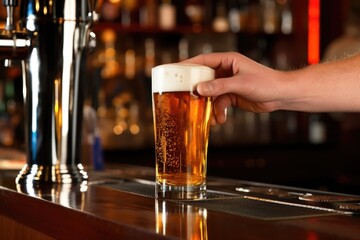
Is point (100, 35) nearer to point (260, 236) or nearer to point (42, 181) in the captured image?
point (42, 181)

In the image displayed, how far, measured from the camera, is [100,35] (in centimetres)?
477

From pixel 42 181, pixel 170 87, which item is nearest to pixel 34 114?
pixel 42 181

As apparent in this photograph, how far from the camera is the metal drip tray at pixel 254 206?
3.11 ft

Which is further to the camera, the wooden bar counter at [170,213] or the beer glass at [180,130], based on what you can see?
the beer glass at [180,130]

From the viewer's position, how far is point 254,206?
1041mm

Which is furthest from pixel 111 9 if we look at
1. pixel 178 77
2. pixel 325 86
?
pixel 178 77

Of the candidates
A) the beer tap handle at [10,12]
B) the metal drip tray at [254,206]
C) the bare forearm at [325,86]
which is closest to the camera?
the metal drip tray at [254,206]

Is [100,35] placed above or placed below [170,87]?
above

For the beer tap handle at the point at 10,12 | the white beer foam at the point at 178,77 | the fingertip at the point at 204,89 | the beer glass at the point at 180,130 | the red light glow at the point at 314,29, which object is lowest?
the beer glass at the point at 180,130

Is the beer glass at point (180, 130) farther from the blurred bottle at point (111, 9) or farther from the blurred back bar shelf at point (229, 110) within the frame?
the blurred bottle at point (111, 9)

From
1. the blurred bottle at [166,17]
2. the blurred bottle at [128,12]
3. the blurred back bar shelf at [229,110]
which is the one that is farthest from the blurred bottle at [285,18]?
the blurred bottle at [128,12]

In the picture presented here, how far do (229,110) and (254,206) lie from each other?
424 centimetres

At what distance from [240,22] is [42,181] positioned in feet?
13.3

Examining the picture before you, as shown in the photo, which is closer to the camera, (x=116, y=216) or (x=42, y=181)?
(x=116, y=216)
